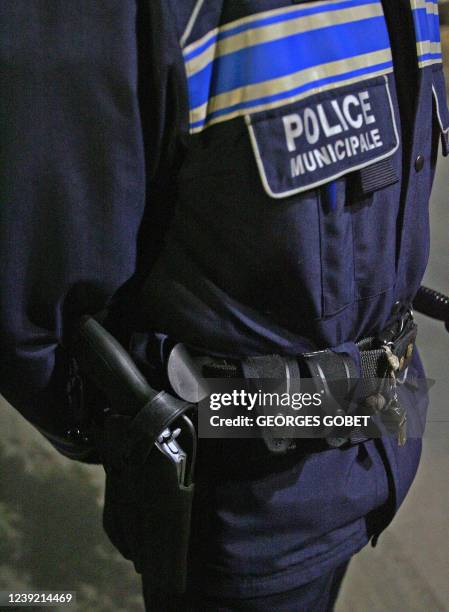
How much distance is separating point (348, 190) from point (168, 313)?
0.72 ft

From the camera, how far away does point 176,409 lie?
0.61 m

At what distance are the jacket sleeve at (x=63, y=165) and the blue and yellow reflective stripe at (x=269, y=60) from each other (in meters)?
0.06

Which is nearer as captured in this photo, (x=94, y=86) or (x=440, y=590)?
(x=94, y=86)

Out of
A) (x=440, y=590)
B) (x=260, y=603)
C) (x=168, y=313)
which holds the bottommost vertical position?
(x=440, y=590)

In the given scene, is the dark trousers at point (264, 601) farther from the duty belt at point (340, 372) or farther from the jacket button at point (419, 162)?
the jacket button at point (419, 162)

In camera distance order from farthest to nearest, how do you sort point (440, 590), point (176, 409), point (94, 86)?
point (440, 590) < point (176, 409) < point (94, 86)

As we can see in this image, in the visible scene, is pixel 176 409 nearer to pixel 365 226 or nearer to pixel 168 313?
pixel 168 313

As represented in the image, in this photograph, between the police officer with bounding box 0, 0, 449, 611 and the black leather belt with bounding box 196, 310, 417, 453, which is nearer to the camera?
the police officer with bounding box 0, 0, 449, 611

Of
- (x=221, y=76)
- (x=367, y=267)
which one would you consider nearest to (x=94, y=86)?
(x=221, y=76)

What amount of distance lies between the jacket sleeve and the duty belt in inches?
5.2

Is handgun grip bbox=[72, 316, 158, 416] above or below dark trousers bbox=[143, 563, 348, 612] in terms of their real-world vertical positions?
above

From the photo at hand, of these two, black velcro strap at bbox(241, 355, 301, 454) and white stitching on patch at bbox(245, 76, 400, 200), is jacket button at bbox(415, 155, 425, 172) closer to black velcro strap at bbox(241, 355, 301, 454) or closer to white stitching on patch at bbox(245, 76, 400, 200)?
white stitching on patch at bbox(245, 76, 400, 200)

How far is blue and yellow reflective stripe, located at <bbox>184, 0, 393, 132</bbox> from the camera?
0.52 meters

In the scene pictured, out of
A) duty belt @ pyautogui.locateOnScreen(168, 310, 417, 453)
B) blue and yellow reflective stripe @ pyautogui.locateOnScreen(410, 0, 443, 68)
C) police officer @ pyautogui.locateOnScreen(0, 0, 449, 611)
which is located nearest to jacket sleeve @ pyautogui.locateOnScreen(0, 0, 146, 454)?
police officer @ pyautogui.locateOnScreen(0, 0, 449, 611)
